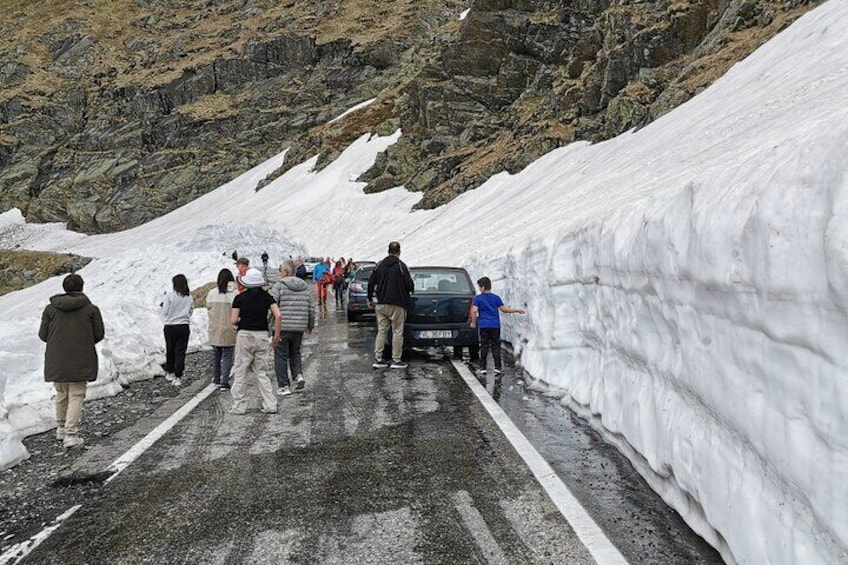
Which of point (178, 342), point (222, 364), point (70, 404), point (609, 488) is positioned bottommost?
point (609, 488)

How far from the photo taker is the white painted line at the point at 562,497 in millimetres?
3713

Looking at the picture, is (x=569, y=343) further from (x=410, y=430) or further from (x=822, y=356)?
(x=822, y=356)

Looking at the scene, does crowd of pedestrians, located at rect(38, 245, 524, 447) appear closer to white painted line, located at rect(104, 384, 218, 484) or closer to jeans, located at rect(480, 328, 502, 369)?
jeans, located at rect(480, 328, 502, 369)

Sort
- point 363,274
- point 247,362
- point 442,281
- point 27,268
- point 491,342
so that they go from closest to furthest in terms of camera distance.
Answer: point 247,362 → point 491,342 → point 442,281 → point 363,274 → point 27,268

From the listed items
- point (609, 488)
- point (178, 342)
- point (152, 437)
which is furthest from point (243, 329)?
point (609, 488)

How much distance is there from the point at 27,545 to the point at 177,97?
322 ft

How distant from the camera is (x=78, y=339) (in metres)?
6.68

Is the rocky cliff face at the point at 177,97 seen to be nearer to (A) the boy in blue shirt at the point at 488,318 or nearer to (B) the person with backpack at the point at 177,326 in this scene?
(B) the person with backpack at the point at 177,326

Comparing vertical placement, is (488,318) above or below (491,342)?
above

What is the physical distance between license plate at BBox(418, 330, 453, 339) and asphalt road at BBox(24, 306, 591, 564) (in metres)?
3.29

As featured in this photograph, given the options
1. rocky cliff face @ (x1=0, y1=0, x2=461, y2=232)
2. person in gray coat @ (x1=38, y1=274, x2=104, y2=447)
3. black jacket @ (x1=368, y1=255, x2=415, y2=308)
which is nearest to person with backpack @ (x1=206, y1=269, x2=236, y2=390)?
black jacket @ (x1=368, y1=255, x2=415, y2=308)

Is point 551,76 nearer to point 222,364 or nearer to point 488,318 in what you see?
point 488,318

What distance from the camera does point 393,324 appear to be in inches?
410

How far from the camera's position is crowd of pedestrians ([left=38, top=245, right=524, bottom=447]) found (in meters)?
6.63
